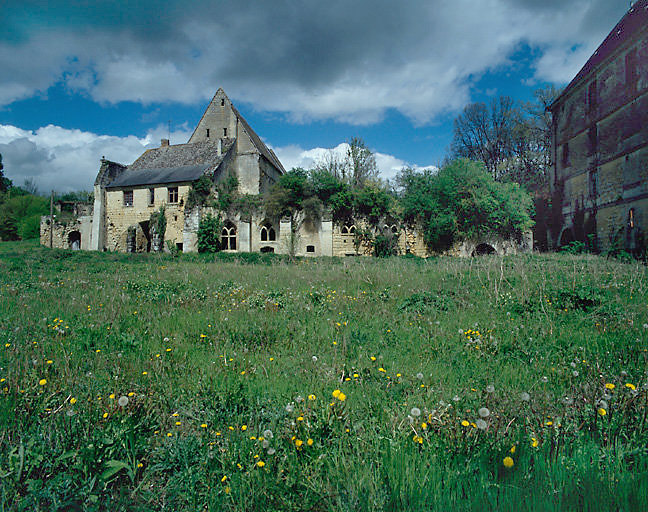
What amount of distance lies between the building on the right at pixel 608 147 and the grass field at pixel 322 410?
18955 millimetres

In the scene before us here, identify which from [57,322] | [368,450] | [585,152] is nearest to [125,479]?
[368,450]

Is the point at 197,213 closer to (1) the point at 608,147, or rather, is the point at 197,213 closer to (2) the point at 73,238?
(2) the point at 73,238

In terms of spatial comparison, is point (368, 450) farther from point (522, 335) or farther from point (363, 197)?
point (363, 197)

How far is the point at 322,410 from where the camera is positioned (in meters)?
2.54

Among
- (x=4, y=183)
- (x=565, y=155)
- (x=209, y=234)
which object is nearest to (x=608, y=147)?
(x=565, y=155)

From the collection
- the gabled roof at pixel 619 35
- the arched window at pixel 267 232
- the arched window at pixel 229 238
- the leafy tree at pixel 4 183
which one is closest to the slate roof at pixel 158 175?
the arched window at pixel 229 238

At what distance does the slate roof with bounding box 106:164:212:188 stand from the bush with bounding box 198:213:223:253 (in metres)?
5.07

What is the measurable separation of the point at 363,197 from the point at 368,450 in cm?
2267

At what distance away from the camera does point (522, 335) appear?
4.81m

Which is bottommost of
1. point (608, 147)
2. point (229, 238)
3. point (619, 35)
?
point (229, 238)

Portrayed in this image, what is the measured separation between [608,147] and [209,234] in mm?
27856

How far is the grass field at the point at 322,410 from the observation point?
6.19ft

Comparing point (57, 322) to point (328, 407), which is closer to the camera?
point (328, 407)

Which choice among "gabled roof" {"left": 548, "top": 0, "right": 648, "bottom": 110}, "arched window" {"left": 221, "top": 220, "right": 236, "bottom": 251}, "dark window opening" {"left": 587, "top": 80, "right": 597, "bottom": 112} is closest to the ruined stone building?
"arched window" {"left": 221, "top": 220, "right": 236, "bottom": 251}
